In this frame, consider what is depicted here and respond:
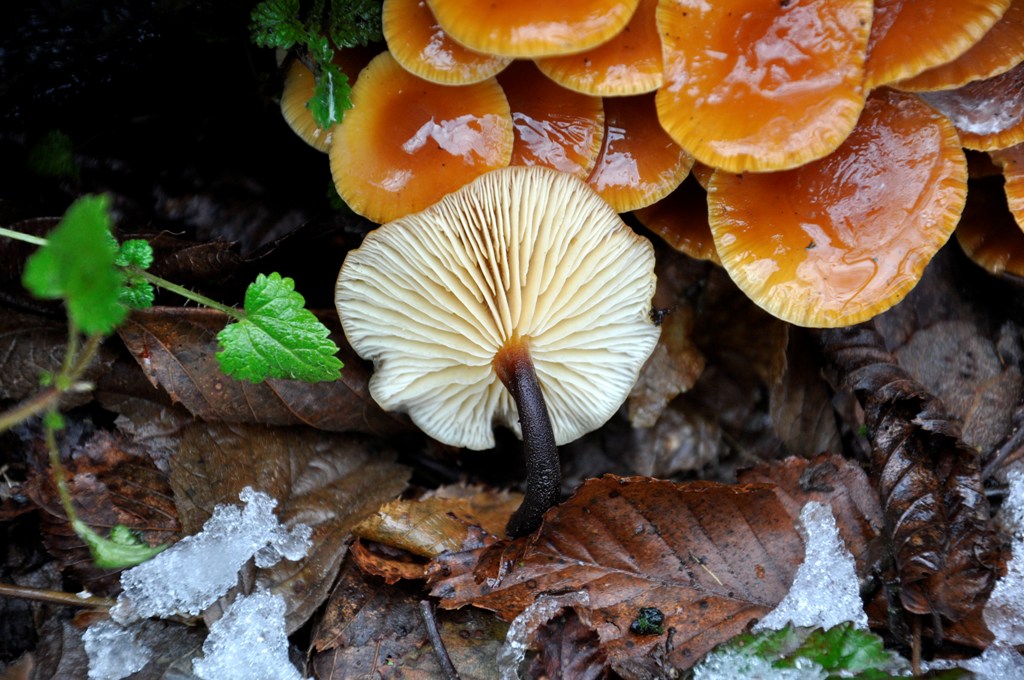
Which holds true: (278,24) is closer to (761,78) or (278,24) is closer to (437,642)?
(761,78)

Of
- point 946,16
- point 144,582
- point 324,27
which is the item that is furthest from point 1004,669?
point 324,27

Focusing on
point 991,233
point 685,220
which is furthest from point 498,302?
point 991,233

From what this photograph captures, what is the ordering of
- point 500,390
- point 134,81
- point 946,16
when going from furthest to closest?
point 500,390 < point 134,81 < point 946,16

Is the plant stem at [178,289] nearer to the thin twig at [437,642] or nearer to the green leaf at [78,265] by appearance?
the green leaf at [78,265]

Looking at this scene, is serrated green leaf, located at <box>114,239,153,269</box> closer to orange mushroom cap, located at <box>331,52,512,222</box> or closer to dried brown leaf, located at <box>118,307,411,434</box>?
dried brown leaf, located at <box>118,307,411,434</box>

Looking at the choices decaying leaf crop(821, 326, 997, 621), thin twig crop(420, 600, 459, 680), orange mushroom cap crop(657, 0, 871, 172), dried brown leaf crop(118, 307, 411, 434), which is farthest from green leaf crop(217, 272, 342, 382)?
decaying leaf crop(821, 326, 997, 621)

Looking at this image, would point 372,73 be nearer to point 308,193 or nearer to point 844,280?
point 308,193
